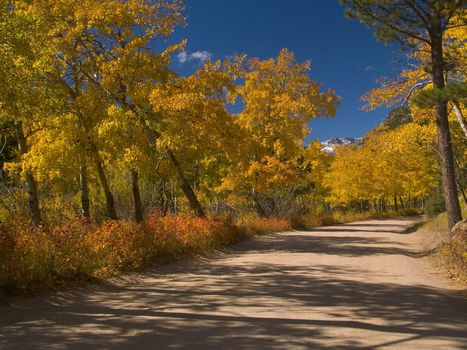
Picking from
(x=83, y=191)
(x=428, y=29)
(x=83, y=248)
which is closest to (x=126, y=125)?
(x=83, y=191)

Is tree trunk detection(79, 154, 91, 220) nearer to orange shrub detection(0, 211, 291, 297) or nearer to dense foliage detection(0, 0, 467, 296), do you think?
dense foliage detection(0, 0, 467, 296)

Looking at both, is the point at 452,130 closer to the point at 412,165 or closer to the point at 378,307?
the point at 378,307

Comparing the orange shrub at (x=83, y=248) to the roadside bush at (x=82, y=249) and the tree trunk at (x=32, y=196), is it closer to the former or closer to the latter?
the roadside bush at (x=82, y=249)

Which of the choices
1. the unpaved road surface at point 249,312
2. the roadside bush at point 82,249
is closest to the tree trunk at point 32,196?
the roadside bush at point 82,249

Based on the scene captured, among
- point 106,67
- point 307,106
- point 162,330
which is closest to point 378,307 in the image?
point 162,330

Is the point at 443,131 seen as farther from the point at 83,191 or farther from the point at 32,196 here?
the point at 32,196

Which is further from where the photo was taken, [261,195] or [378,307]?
[261,195]

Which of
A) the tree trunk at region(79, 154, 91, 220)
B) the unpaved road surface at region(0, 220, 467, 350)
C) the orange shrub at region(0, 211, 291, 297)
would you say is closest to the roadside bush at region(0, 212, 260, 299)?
the orange shrub at region(0, 211, 291, 297)

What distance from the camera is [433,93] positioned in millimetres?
10742

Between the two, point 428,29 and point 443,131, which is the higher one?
point 428,29

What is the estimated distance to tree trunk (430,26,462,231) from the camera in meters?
13.0

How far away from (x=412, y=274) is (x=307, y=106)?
49.6ft

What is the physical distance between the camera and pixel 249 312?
6.18 metres

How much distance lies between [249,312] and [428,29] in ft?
36.2
